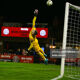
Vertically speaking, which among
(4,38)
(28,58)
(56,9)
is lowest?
(28,58)

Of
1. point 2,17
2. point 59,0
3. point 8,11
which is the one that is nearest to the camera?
point 59,0

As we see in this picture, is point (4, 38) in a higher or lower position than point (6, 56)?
higher

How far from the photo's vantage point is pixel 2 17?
114 ft

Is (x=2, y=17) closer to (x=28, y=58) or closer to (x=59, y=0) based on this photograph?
(x=59, y=0)

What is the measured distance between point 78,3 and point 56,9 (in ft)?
12.3

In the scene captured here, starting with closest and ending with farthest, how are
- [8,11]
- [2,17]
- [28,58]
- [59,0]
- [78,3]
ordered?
1. [28,58]
2. [78,3]
3. [59,0]
4. [8,11]
5. [2,17]

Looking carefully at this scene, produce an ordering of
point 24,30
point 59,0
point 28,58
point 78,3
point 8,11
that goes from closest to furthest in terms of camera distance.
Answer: point 28,58 < point 78,3 < point 59,0 < point 24,30 < point 8,11

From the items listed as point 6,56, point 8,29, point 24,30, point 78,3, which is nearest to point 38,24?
point 24,30

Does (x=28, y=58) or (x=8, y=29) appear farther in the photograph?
(x=8, y=29)

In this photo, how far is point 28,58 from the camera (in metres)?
19.2

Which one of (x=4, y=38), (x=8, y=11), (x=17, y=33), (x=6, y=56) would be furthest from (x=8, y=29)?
(x=6, y=56)

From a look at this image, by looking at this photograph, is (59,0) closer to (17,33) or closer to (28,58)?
(17,33)

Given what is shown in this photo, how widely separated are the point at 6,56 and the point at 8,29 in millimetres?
8926

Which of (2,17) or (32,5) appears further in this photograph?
(2,17)
